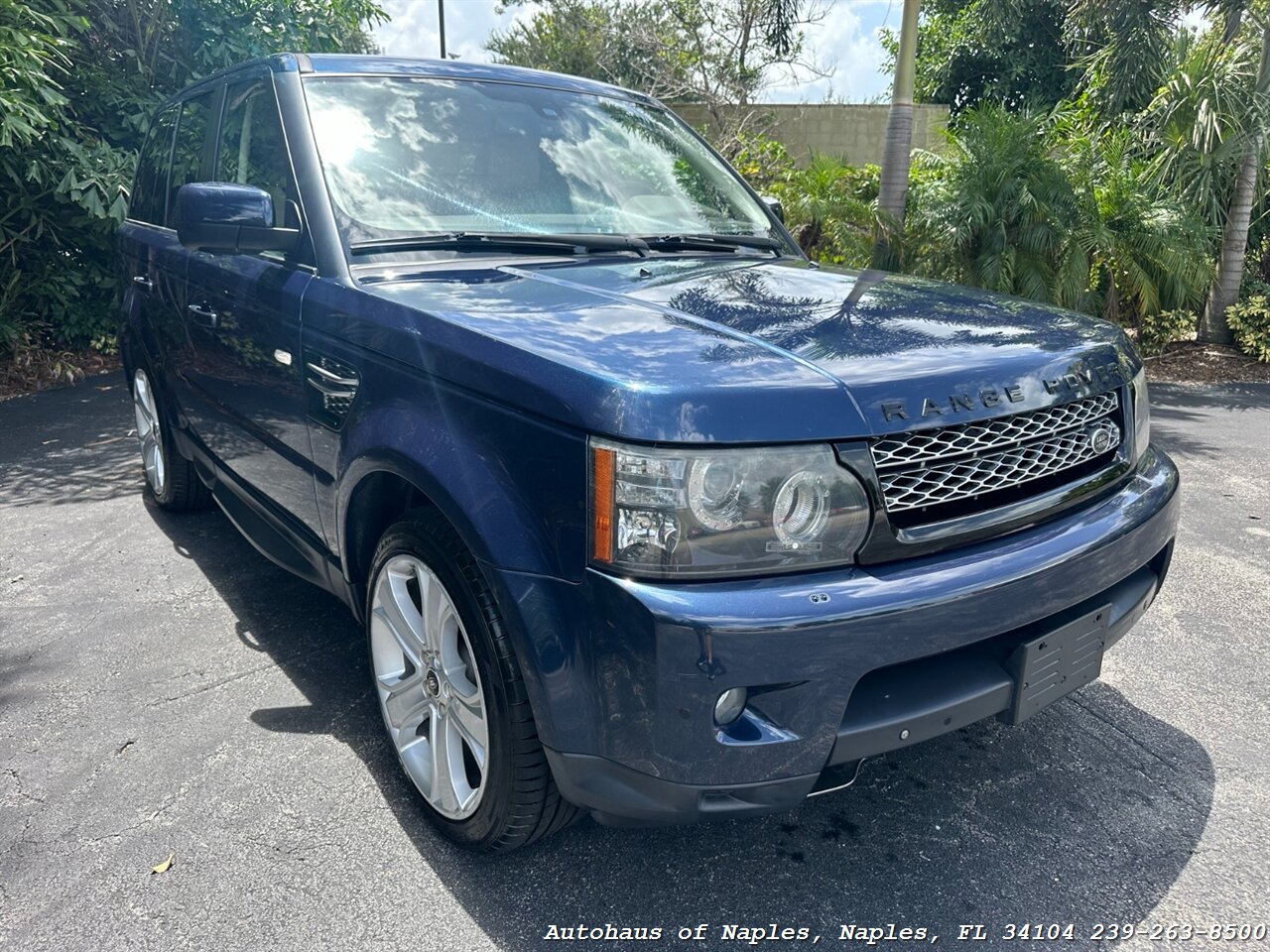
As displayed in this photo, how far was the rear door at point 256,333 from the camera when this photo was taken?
2.73 metres

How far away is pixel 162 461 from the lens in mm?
4539

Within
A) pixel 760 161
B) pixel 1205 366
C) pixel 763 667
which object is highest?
pixel 760 161

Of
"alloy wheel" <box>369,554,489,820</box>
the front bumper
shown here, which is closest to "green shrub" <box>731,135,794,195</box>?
"alloy wheel" <box>369,554,489,820</box>

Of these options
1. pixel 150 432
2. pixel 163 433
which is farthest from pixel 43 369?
pixel 163 433

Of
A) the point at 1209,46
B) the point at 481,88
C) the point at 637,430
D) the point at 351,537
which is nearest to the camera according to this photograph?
the point at 637,430

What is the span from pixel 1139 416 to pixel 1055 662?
0.78 metres

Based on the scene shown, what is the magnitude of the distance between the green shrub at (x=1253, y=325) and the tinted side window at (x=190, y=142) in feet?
30.1

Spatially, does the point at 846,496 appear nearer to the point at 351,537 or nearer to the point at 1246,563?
the point at 351,537

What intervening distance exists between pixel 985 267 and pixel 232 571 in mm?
6738

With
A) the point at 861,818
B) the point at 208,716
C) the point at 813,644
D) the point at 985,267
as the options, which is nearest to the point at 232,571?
the point at 208,716

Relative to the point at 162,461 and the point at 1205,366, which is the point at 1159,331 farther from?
the point at 162,461

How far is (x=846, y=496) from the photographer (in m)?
1.79

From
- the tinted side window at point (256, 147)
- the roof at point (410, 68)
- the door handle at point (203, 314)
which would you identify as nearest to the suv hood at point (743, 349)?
the tinted side window at point (256, 147)

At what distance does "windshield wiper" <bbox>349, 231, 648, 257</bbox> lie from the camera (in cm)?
262
